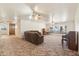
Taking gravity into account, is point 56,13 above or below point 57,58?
above

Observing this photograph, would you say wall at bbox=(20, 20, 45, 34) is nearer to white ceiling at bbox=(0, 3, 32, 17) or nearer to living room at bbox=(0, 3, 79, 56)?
living room at bbox=(0, 3, 79, 56)

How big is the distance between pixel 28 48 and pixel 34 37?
26 centimetres

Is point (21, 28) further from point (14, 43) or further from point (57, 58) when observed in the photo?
point (57, 58)

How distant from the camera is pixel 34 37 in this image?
264 centimetres

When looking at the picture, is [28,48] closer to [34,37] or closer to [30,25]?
[34,37]

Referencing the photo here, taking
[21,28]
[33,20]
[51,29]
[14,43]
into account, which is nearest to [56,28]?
[51,29]

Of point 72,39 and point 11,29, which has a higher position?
point 11,29

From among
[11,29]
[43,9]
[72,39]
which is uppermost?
[43,9]

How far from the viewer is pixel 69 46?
8.43 feet

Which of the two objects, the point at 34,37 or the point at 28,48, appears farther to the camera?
the point at 34,37

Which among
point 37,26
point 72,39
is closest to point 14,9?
point 37,26

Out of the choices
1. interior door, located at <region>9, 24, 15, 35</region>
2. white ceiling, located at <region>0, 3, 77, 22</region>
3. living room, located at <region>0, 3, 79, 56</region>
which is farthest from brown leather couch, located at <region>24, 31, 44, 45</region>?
white ceiling, located at <region>0, 3, 77, 22</region>

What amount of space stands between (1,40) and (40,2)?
3.60 feet

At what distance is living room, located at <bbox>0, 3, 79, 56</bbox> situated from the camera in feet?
8.34
